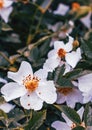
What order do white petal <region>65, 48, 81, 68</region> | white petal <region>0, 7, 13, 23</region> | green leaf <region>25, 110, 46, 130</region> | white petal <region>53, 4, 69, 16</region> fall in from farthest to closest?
white petal <region>53, 4, 69, 16</region>
white petal <region>0, 7, 13, 23</region>
white petal <region>65, 48, 81, 68</region>
green leaf <region>25, 110, 46, 130</region>

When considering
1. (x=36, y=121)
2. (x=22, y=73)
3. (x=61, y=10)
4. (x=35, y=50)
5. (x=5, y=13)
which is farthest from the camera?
(x=61, y=10)

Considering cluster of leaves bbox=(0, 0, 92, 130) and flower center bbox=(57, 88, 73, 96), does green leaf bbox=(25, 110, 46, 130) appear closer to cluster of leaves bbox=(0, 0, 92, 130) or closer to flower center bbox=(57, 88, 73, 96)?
cluster of leaves bbox=(0, 0, 92, 130)

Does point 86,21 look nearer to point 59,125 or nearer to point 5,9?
point 5,9

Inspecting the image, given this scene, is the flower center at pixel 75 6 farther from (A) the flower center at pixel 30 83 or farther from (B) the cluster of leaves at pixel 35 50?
(A) the flower center at pixel 30 83

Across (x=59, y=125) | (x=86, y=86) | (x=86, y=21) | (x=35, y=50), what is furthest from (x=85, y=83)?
(x=86, y=21)

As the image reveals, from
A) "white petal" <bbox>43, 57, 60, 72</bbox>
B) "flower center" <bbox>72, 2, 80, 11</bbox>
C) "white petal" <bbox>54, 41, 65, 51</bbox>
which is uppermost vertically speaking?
"white petal" <bbox>54, 41, 65, 51</bbox>

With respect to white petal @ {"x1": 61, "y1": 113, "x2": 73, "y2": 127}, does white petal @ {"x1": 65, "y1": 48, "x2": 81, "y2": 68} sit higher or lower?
higher

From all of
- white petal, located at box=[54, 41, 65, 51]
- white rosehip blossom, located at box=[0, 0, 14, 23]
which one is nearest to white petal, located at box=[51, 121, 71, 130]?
white petal, located at box=[54, 41, 65, 51]

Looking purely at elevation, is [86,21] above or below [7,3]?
below
